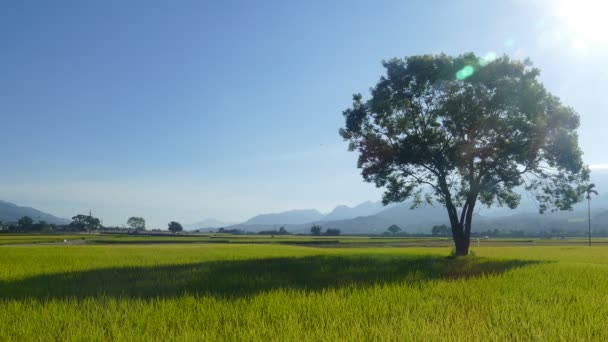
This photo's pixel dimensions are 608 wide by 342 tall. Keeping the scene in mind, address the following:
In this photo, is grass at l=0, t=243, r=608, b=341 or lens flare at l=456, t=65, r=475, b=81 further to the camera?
lens flare at l=456, t=65, r=475, b=81

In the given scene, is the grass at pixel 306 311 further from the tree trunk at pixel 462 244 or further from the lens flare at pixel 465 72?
the lens flare at pixel 465 72

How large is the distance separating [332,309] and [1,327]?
658 cm

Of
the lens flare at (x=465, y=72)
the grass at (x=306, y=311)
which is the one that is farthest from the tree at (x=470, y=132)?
the grass at (x=306, y=311)

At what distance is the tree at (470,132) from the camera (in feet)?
94.0

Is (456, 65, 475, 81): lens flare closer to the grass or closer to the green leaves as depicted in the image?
the green leaves

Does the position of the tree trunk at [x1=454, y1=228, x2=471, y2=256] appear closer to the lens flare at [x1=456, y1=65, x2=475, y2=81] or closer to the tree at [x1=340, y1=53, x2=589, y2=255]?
the tree at [x1=340, y1=53, x2=589, y2=255]

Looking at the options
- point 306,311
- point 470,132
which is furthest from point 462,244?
point 306,311

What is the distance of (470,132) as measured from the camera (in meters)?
29.7

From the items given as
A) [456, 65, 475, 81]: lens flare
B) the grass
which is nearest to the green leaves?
[456, 65, 475, 81]: lens flare

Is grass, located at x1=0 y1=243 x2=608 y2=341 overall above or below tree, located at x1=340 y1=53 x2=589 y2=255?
below

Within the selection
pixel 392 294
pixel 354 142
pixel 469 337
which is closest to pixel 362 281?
pixel 392 294

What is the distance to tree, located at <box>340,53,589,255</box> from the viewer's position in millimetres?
28656

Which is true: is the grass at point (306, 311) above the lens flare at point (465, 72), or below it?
below

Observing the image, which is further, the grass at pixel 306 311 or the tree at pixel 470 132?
the tree at pixel 470 132
